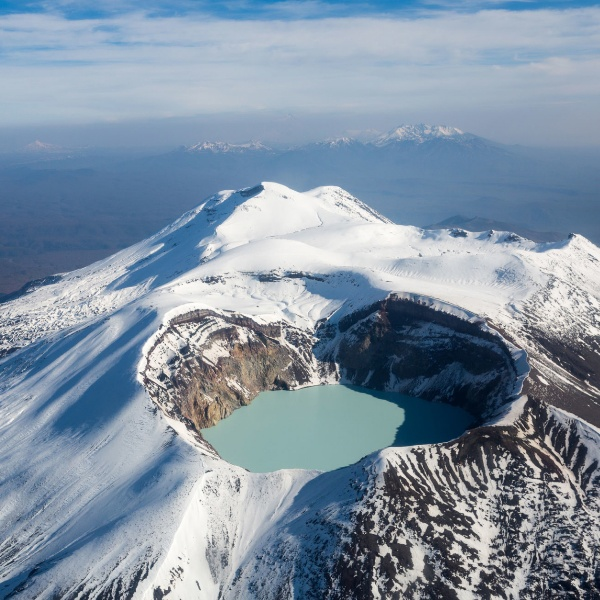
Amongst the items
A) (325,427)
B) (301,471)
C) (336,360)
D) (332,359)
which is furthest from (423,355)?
(301,471)

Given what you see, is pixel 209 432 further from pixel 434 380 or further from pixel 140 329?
pixel 434 380

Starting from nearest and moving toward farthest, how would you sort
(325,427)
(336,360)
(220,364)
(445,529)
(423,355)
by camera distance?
(445,529) < (325,427) < (220,364) < (423,355) < (336,360)

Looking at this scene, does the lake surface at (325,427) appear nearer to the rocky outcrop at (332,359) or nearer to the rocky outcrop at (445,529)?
the rocky outcrop at (332,359)

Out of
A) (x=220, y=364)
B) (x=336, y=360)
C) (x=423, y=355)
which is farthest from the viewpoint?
(x=336, y=360)

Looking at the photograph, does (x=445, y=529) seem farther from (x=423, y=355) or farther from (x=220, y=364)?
(x=220, y=364)

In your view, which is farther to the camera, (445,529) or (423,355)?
(423,355)

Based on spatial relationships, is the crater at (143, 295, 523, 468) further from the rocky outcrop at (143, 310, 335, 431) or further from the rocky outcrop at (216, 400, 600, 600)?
the rocky outcrop at (216, 400, 600, 600)

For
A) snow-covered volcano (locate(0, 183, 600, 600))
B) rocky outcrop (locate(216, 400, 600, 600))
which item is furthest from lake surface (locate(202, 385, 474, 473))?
rocky outcrop (locate(216, 400, 600, 600))
